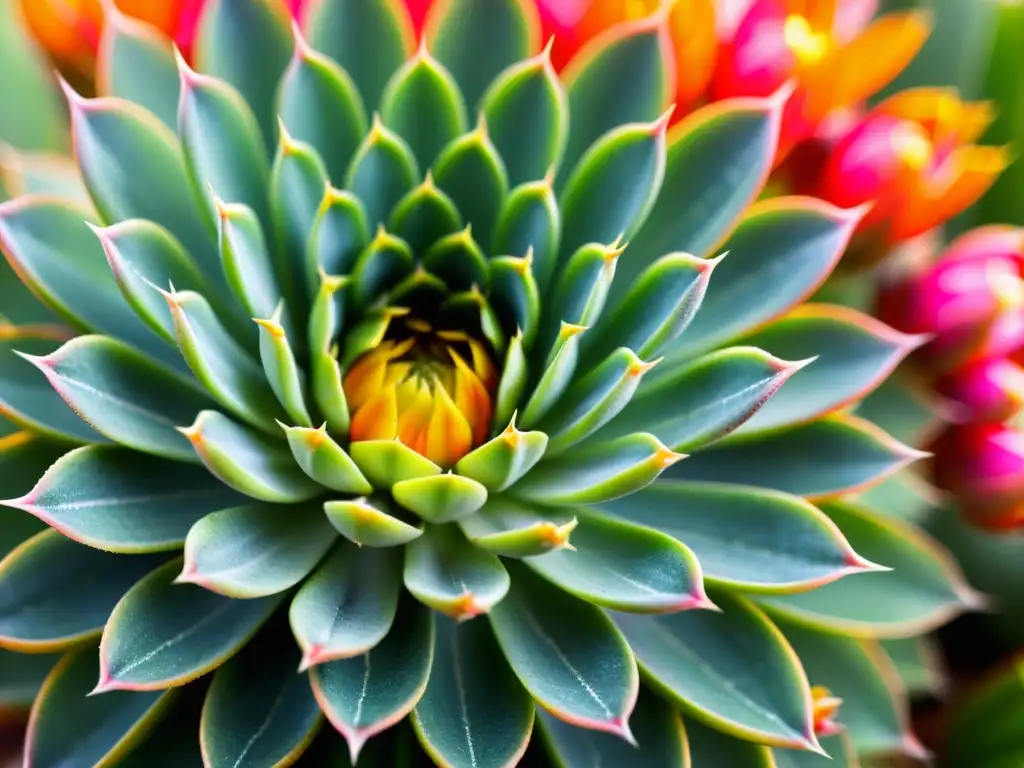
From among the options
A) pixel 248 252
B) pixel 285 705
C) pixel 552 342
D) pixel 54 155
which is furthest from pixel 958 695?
pixel 54 155

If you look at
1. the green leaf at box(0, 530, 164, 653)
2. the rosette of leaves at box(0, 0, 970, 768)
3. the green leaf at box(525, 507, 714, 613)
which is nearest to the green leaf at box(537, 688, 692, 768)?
the rosette of leaves at box(0, 0, 970, 768)

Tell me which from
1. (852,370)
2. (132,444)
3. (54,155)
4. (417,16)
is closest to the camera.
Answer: (132,444)

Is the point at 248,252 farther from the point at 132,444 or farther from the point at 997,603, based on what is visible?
the point at 997,603

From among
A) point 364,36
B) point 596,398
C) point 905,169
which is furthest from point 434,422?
point 905,169

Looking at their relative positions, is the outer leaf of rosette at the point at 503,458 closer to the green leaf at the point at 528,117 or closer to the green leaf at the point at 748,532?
the green leaf at the point at 748,532

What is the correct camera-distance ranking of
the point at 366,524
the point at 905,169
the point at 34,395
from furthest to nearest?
the point at 905,169 < the point at 34,395 < the point at 366,524

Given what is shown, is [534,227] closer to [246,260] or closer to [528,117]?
[528,117]
